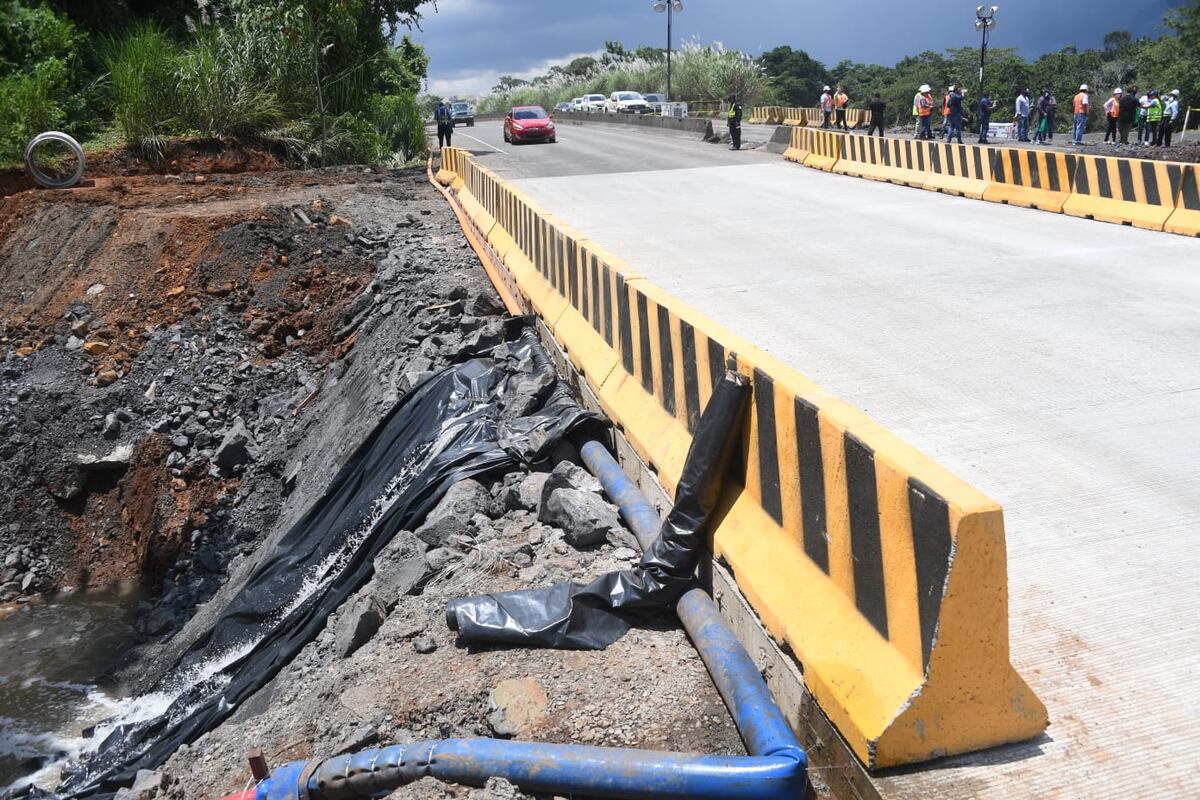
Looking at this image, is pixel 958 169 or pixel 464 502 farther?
pixel 958 169

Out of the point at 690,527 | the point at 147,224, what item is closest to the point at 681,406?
the point at 690,527

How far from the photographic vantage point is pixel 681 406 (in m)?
5.20

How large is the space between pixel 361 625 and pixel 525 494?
4.35 feet

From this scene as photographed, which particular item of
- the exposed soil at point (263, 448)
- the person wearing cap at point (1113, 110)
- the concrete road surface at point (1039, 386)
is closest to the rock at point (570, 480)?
the exposed soil at point (263, 448)

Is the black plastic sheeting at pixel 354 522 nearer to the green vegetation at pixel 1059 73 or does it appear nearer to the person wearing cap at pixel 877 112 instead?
the person wearing cap at pixel 877 112

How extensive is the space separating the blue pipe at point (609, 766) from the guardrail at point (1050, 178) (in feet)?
33.1

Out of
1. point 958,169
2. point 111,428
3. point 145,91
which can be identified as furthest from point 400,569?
point 145,91

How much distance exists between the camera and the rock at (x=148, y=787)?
4.55 m

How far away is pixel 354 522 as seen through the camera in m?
7.33

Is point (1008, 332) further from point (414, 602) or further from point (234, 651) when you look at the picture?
point (234, 651)

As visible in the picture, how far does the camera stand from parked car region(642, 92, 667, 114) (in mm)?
57375

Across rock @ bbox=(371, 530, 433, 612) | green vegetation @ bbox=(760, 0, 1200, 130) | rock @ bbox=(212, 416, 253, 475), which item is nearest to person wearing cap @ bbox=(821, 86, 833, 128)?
green vegetation @ bbox=(760, 0, 1200, 130)

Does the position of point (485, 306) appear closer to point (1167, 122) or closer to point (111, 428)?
point (111, 428)

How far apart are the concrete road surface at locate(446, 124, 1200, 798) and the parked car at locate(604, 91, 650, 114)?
142ft
